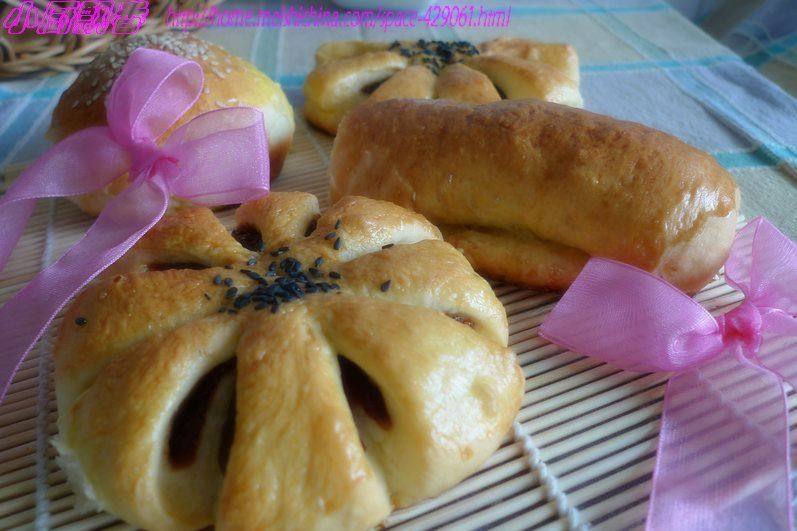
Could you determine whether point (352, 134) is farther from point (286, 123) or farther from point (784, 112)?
point (784, 112)

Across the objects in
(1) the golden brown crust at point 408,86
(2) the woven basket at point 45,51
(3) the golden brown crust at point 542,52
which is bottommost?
(2) the woven basket at point 45,51

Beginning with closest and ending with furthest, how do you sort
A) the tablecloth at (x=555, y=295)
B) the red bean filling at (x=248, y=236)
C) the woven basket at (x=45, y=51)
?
1. the tablecloth at (x=555, y=295)
2. the red bean filling at (x=248, y=236)
3. the woven basket at (x=45, y=51)

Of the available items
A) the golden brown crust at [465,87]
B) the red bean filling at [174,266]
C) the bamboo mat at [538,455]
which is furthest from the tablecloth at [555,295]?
the golden brown crust at [465,87]

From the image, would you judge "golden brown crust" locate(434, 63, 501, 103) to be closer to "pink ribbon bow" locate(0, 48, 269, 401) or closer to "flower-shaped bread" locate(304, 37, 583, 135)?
"flower-shaped bread" locate(304, 37, 583, 135)

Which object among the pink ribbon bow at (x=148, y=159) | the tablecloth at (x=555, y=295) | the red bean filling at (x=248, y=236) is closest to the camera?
the tablecloth at (x=555, y=295)

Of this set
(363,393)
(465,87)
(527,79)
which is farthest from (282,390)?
(527,79)

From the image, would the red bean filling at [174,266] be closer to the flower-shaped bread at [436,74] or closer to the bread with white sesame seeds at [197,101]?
the bread with white sesame seeds at [197,101]

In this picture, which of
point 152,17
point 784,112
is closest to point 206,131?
point 152,17
